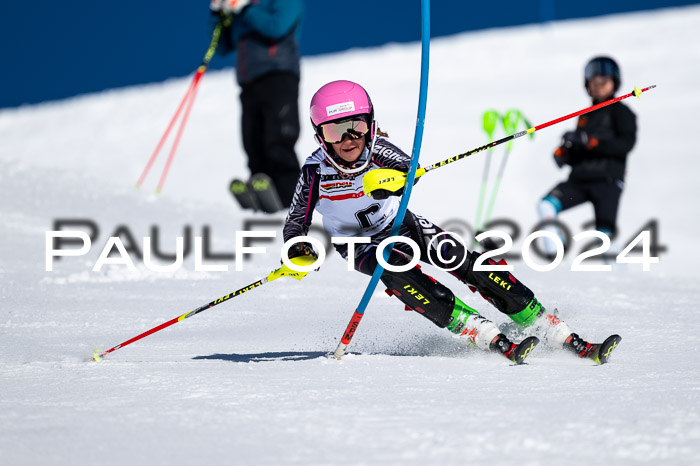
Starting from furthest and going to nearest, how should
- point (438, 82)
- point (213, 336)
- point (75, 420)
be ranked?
point (438, 82), point (213, 336), point (75, 420)

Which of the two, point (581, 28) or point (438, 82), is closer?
point (438, 82)

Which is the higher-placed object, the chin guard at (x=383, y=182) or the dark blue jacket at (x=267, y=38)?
the dark blue jacket at (x=267, y=38)

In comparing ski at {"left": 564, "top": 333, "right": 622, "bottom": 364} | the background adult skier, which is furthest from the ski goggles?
the background adult skier

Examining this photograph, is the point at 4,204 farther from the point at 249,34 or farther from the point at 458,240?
the point at 458,240

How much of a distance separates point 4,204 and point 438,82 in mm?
9483

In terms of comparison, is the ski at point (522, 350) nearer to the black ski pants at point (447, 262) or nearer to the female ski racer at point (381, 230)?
the female ski racer at point (381, 230)

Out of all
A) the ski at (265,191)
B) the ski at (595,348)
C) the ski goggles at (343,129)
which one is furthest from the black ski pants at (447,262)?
the ski at (265,191)

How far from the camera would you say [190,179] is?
12203 millimetres

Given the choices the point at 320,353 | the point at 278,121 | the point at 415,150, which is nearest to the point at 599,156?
the point at 278,121

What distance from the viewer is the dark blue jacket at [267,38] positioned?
7.61 meters

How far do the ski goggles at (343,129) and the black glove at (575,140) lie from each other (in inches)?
137

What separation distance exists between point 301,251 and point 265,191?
13.2 feet

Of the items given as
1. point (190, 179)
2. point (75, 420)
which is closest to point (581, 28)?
point (190, 179)

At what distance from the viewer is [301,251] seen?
3.68m
